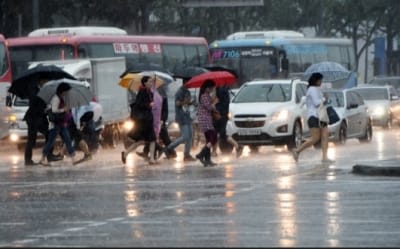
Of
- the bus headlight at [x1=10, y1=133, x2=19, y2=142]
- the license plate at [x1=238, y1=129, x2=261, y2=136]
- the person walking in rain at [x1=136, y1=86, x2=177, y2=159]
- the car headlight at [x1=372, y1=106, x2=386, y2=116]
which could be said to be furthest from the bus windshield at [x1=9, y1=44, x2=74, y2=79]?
the car headlight at [x1=372, y1=106, x2=386, y2=116]

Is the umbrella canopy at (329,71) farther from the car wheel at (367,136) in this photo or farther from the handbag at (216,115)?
the handbag at (216,115)

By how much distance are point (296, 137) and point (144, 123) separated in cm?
742

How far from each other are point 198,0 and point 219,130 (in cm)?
3289

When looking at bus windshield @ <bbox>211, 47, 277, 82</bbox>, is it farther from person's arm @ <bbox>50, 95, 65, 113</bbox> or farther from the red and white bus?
person's arm @ <bbox>50, 95, 65, 113</bbox>

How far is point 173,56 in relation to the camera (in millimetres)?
49750

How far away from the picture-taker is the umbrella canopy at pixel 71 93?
30.4 m

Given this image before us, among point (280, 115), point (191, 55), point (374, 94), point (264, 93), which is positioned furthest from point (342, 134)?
point (374, 94)

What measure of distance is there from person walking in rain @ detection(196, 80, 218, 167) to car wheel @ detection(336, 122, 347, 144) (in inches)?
434

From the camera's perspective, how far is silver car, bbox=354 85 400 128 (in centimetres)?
5384

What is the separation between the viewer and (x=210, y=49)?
53812 millimetres

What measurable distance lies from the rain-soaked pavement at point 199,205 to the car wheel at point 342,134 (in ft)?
29.1

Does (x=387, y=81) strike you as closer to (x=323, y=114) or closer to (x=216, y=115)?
(x=323, y=114)

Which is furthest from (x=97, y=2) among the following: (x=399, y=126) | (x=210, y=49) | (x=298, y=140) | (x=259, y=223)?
(x=259, y=223)

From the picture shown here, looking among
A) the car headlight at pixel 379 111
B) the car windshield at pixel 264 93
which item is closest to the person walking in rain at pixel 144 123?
the car windshield at pixel 264 93
